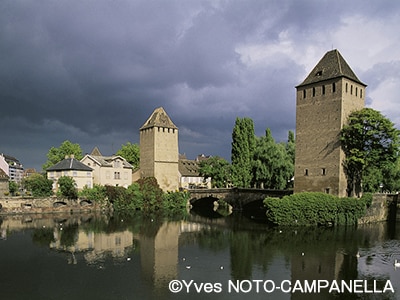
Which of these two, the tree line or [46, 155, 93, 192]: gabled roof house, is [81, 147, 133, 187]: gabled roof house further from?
the tree line

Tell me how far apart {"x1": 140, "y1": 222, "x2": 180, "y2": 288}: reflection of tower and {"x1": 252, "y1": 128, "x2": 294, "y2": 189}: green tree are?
711 inches

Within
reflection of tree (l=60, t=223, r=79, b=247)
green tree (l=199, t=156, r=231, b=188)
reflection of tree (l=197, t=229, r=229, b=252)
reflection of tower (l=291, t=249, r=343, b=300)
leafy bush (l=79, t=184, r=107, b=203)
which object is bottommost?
reflection of tree (l=197, t=229, r=229, b=252)

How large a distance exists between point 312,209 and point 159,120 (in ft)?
90.6

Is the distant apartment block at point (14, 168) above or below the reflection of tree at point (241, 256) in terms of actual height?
above

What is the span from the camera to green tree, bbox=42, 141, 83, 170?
59.4m

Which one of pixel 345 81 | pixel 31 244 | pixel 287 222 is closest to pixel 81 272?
pixel 31 244

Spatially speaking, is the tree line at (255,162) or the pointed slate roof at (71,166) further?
→ the tree line at (255,162)

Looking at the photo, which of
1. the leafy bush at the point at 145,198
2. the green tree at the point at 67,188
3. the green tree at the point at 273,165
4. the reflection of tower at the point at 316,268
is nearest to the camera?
the reflection of tower at the point at 316,268

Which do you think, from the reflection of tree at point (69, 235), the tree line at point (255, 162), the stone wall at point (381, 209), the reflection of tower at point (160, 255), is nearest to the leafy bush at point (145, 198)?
the tree line at point (255, 162)

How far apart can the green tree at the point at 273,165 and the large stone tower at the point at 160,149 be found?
40.7 ft

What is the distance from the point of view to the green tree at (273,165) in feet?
154

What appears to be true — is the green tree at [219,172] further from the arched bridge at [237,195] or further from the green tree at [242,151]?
the arched bridge at [237,195]

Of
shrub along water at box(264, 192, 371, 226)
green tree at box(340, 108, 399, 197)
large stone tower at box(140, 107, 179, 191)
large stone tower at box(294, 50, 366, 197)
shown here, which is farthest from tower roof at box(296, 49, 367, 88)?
large stone tower at box(140, 107, 179, 191)

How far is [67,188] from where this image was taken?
A: 43594 millimetres
